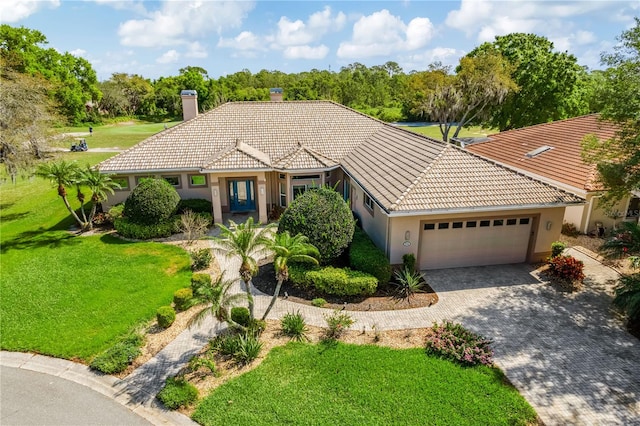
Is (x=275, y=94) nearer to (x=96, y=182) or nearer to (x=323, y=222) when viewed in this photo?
(x=96, y=182)

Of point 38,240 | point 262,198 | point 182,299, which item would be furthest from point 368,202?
point 38,240

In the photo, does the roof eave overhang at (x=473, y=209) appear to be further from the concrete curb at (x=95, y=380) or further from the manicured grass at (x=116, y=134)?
the manicured grass at (x=116, y=134)

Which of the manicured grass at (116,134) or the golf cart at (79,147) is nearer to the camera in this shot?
the golf cart at (79,147)

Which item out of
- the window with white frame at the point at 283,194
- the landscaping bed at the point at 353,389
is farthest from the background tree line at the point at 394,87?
the window with white frame at the point at 283,194

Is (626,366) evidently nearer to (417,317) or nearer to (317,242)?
(417,317)

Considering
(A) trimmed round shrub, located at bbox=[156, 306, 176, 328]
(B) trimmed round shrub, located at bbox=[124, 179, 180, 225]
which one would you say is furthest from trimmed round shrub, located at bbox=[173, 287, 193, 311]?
(B) trimmed round shrub, located at bbox=[124, 179, 180, 225]

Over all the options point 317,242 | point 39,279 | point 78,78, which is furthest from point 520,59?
point 78,78

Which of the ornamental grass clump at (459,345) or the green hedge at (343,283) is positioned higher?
the green hedge at (343,283)
